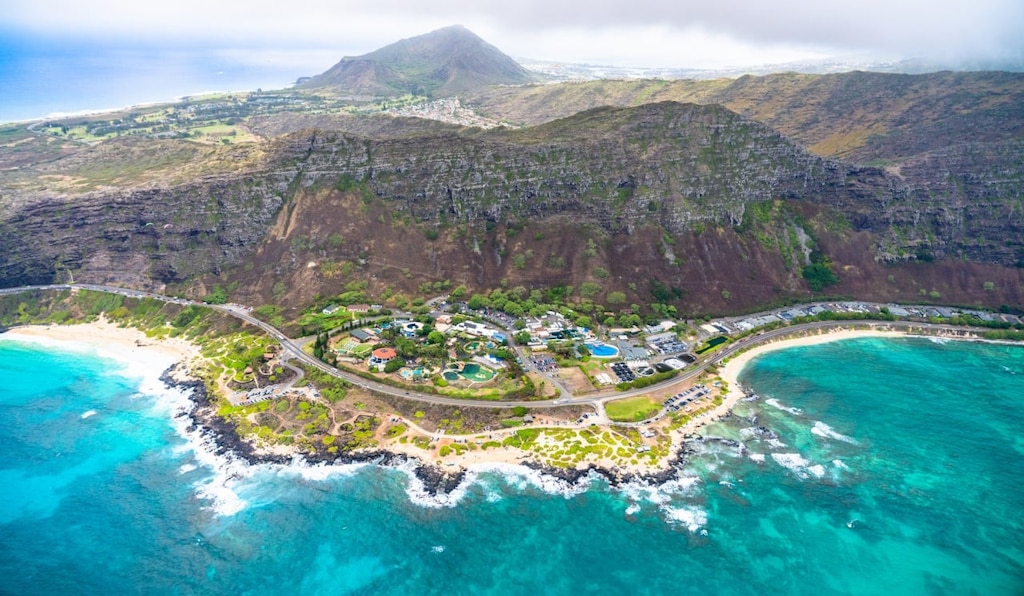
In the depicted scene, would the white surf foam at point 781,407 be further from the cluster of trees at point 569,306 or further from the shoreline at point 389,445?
the cluster of trees at point 569,306

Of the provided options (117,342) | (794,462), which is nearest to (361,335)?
(117,342)

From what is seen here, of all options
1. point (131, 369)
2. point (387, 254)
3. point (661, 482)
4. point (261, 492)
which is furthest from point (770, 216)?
point (131, 369)

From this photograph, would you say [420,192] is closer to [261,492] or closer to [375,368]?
[375,368]

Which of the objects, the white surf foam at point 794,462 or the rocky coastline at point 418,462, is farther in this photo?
the white surf foam at point 794,462

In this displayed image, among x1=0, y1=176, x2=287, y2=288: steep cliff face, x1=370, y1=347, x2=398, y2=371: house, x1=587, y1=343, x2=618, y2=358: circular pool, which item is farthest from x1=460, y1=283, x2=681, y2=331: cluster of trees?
x1=0, y1=176, x2=287, y2=288: steep cliff face

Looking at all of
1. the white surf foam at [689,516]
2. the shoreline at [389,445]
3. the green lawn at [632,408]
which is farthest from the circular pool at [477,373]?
the white surf foam at [689,516]

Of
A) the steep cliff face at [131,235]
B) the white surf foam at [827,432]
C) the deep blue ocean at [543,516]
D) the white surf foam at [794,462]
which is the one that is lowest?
the deep blue ocean at [543,516]
